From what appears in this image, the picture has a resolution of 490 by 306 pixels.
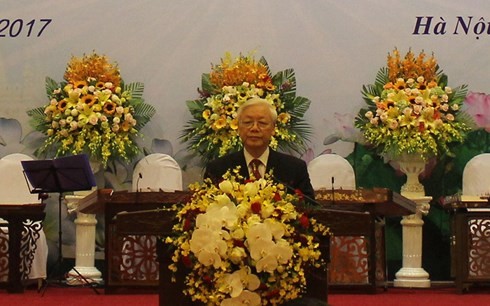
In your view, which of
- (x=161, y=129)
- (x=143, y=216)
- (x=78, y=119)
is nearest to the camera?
(x=143, y=216)

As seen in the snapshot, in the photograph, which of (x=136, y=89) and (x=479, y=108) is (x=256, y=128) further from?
(x=479, y=108)

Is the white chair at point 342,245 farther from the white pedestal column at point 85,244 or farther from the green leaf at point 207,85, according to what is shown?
the white pedestal column at point 85,244

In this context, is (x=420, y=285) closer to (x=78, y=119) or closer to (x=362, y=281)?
(x=362, y=281)

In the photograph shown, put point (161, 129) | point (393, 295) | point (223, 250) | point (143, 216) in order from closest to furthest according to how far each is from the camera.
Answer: point (223, 250) < point (143, 216) < point (393, 295) < point (161, 129)

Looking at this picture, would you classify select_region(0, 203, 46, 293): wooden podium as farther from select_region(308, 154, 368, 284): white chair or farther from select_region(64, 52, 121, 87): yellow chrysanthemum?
select_region(308, 154, 368, 284): white chair

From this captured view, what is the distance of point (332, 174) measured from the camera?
32.5 feet

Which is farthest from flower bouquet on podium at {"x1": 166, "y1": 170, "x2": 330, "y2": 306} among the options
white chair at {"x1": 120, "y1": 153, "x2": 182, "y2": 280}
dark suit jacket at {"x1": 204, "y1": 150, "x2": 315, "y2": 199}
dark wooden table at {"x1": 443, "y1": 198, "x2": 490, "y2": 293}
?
dark wooden table at {"x1": 443, "y1": 198, "x2": 490, "y2": 293}

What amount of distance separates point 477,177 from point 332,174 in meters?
1.25

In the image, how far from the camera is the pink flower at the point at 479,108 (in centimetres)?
1038

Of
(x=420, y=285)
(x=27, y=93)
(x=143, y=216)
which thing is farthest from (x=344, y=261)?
(x=143, y=216)

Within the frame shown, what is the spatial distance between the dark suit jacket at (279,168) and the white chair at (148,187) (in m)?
3.34

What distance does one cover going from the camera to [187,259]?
4.57m

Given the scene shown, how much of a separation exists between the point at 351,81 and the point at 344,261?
6.78 ft

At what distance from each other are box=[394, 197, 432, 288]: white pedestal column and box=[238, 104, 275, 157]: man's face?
443 centimetres
